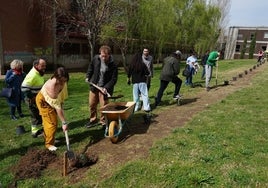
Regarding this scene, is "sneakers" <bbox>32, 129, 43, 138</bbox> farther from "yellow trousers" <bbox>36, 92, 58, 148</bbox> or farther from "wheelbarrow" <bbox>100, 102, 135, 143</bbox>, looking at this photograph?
"wheelbarrow" <bbox>100, 102, 135, 143</bbox>

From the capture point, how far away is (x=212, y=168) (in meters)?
4.95

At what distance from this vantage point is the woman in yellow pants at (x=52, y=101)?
220 inches

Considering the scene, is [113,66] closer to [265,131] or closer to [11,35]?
[265,131]

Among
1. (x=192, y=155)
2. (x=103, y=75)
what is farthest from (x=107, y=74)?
(x=192, y=155)

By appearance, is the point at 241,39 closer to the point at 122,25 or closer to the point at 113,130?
the point at 122,25

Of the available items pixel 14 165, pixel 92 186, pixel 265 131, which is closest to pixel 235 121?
pixel 265 131

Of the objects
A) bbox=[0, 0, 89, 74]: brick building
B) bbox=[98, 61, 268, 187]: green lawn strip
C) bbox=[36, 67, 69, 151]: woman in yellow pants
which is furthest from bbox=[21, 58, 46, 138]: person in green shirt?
bbox=[0, 0, 89, 74]: brick building

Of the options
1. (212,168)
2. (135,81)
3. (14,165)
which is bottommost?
(14,165)

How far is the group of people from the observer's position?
5.75 metres

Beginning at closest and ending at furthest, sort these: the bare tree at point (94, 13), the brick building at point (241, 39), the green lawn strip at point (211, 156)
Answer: the green lawn strip at point (211, 156) → the bare tree at point (94, 13) → the brick building at point (241, 39)

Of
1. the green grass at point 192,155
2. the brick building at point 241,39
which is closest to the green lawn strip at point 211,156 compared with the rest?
the green grass at point 192,155

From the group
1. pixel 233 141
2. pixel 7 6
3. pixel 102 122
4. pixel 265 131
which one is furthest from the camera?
pixel 7 6

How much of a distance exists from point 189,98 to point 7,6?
18.3 metres

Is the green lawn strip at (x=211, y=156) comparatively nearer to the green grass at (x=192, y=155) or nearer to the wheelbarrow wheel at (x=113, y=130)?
the green grass at (x=192, y=155)
